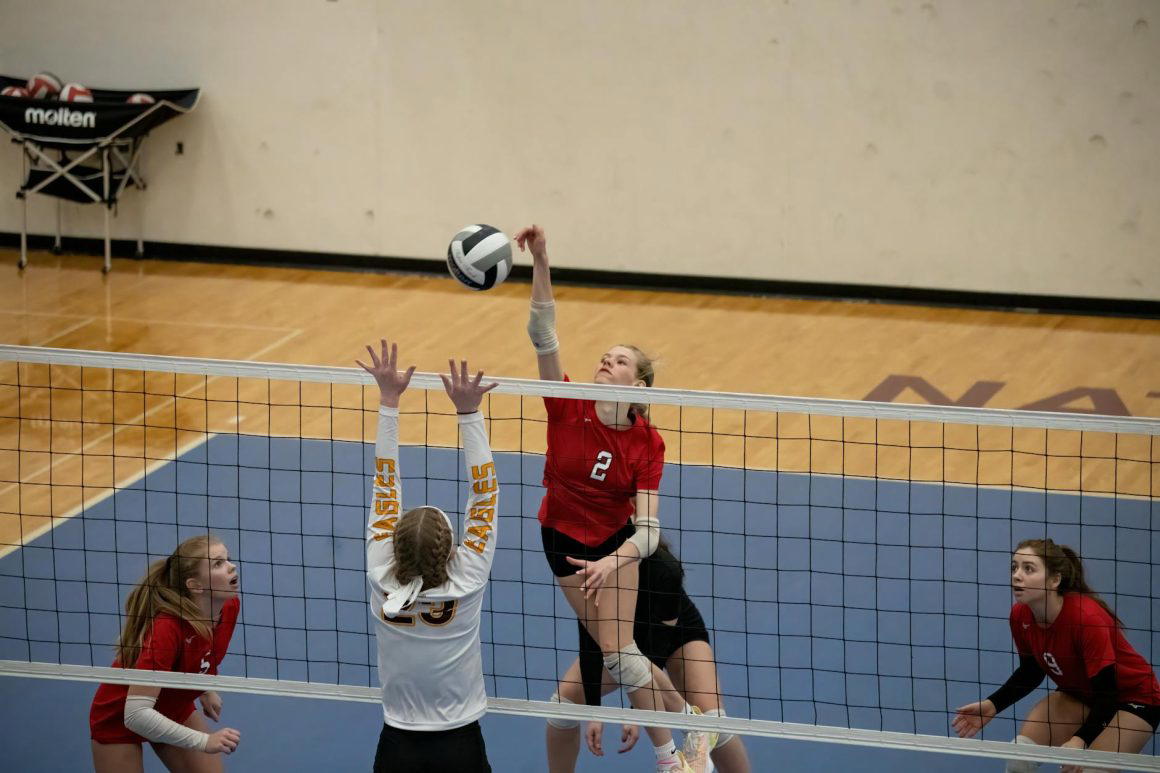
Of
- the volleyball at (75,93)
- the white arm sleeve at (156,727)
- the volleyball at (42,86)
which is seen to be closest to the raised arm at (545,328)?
the white arm sleeve at (156,727)

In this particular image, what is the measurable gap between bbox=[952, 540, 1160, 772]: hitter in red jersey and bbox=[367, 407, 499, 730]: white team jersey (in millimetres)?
1932

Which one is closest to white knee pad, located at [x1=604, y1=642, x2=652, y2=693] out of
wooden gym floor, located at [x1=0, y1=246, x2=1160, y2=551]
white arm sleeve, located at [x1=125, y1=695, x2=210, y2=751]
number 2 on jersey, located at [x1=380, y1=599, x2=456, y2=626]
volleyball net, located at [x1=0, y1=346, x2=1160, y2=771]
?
volleyball net, located at [x1=0, y1=346, x2=1160, y2=771]

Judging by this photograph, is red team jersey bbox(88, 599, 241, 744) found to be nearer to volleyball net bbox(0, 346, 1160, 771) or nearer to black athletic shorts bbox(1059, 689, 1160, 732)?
volleyball net bbox(0, 346, 1160, 771)

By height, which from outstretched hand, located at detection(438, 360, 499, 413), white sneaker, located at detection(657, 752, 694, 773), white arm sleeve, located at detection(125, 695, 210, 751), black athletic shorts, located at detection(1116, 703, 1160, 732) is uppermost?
outstretched hand, located at detection(438, 360, 499, 413)

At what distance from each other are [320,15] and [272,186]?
5.78 feet

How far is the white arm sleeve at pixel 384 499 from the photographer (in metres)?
4.54

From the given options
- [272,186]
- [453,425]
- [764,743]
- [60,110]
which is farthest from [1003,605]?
[60,110]

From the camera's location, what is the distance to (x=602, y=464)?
17.5 ft

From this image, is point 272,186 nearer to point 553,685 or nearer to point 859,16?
point 859,16

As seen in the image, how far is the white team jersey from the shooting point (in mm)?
4418

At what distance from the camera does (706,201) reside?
44.1 feet

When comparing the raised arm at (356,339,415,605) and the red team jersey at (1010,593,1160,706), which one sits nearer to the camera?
the raised arm at (356,339,415,605)

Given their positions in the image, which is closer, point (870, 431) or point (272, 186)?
point (870, 431)

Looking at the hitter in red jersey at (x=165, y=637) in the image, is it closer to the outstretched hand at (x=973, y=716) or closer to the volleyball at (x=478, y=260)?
the volleyball at (x=478, y=260)
